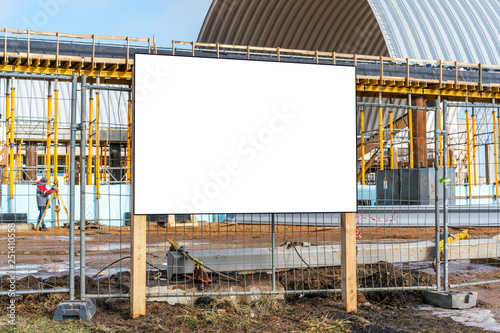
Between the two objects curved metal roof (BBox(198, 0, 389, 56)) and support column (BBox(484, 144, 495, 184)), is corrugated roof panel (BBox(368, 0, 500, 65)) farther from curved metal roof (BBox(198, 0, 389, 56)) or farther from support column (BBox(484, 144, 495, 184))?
curved metal roof (BBox(198, 0, 389, 56))

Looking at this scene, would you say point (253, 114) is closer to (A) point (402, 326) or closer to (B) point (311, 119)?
(B) point (311, 119)

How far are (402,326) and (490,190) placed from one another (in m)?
22.1

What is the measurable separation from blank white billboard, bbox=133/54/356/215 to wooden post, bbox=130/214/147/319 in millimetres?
164

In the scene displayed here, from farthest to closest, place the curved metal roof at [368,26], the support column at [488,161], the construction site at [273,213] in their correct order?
the curved metal roof at [368,26]
the support column at [488,161]
the construction site at [273,213]

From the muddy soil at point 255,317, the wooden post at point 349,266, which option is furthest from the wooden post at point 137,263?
the wooden post at point 349,266

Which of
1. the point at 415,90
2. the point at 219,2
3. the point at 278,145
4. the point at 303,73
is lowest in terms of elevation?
the point at 278,145

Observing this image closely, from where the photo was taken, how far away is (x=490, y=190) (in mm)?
24531

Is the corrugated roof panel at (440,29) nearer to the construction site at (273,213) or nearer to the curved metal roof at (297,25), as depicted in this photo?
the construction site at (273,213)

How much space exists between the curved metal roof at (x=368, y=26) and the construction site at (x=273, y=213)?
10cm

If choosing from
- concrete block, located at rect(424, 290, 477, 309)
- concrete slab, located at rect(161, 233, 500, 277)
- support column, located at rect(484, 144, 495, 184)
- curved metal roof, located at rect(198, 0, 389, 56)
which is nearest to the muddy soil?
concrete block, located at rect(424, 290, 477, 309)

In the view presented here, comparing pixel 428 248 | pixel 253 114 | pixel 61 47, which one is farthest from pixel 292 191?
pixel 61 47

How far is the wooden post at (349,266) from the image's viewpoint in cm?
552

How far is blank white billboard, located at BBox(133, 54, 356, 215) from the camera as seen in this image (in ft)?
16.6

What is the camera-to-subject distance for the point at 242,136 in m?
5.28
